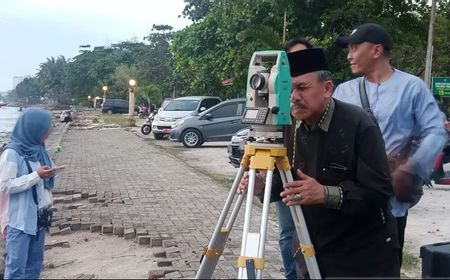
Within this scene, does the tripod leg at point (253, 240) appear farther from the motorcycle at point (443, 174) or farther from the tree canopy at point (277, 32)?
the motorcycle at point (443, 174)

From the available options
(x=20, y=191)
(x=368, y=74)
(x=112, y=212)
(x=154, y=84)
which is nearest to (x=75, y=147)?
(x=112, y=212)

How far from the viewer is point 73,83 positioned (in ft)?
267

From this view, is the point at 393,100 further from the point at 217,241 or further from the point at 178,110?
the point at 178,110

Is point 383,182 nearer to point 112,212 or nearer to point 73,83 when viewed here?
point 112,212

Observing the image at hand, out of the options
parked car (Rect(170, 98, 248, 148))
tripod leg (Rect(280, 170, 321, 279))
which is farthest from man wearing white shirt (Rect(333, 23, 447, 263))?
parked car (Rect(170, 98, 248, 148))

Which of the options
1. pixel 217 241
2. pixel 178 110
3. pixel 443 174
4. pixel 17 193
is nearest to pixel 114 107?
pixel 178 110

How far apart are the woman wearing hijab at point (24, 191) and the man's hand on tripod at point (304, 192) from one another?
217 cm

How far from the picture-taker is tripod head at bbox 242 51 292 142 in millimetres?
2393

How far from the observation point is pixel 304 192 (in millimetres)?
2311

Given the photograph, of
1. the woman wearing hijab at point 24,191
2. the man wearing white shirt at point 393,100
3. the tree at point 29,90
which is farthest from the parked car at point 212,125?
the tree at point 29,90

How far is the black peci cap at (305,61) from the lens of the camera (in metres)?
2.50

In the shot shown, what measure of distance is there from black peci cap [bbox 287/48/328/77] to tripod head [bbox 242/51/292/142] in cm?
7

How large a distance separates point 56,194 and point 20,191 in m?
5.26

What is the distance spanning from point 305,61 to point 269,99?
0.24 metres
